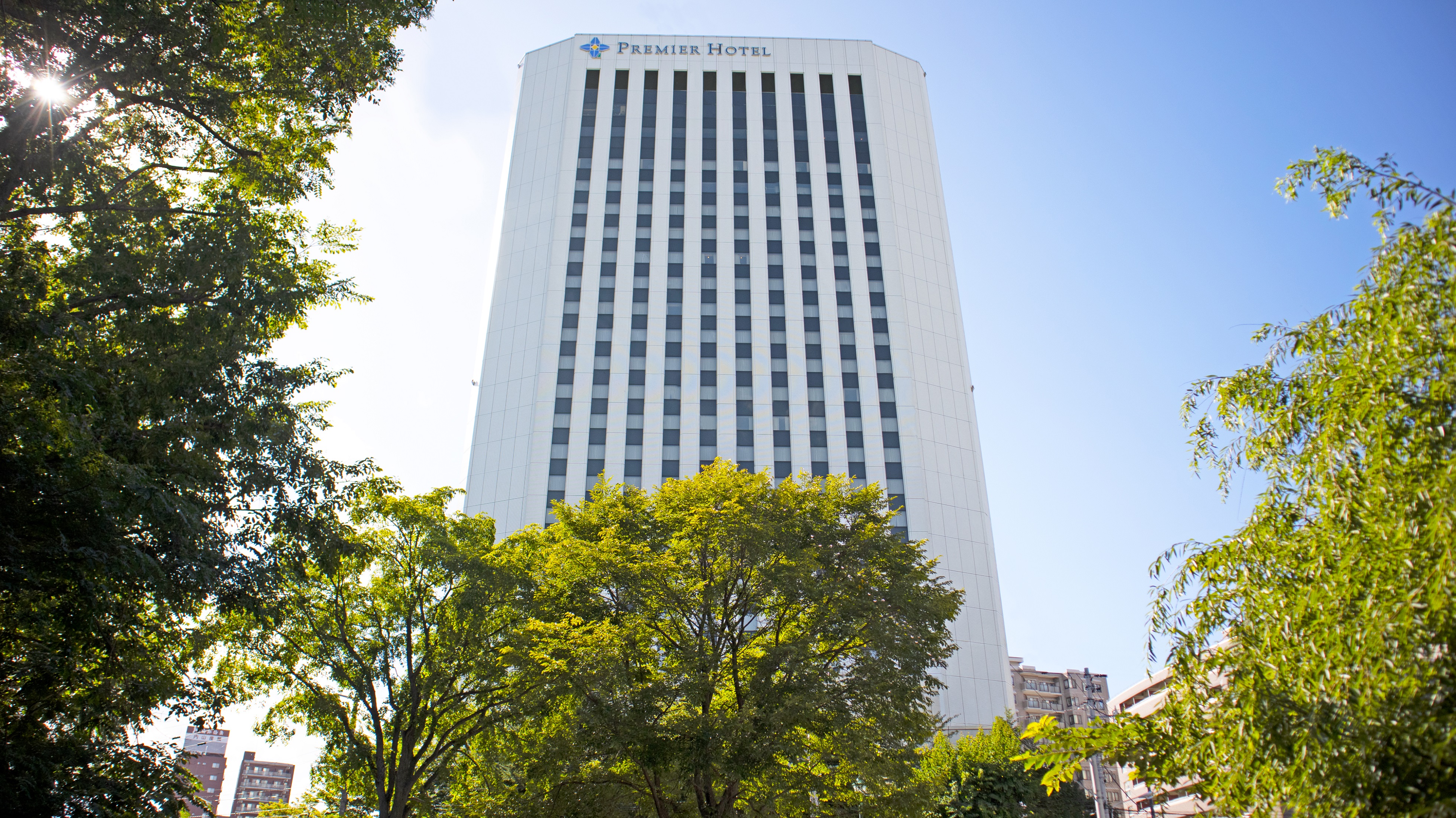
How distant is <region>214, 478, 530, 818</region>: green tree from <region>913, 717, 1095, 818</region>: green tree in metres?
16.5

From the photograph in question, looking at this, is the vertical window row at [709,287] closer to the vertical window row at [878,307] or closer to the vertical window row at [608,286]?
the vertical window row at [608,286]

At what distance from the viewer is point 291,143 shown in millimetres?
15633

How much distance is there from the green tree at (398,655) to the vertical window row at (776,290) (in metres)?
31.0

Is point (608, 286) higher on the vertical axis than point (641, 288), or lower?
higher

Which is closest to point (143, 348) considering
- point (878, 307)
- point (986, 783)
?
point (986, 783)

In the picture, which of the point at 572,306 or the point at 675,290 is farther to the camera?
the point at 675,290

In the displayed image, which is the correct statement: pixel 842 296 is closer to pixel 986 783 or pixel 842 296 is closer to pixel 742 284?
pixel 742 284

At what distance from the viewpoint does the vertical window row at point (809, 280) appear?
2249 inches

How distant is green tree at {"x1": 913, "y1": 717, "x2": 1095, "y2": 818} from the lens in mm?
32625

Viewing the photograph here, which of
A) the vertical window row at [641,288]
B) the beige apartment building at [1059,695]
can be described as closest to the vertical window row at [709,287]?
the vertical window row at [641,288]

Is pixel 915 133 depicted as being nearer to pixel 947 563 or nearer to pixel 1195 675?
pixel 947 563

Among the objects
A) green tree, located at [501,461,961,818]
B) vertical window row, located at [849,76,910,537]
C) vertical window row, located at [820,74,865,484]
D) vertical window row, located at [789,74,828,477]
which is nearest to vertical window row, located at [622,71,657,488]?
vertical window row, located at [789,74,828,477]

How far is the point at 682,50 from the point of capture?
71875mm

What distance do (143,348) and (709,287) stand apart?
50.5 metres
